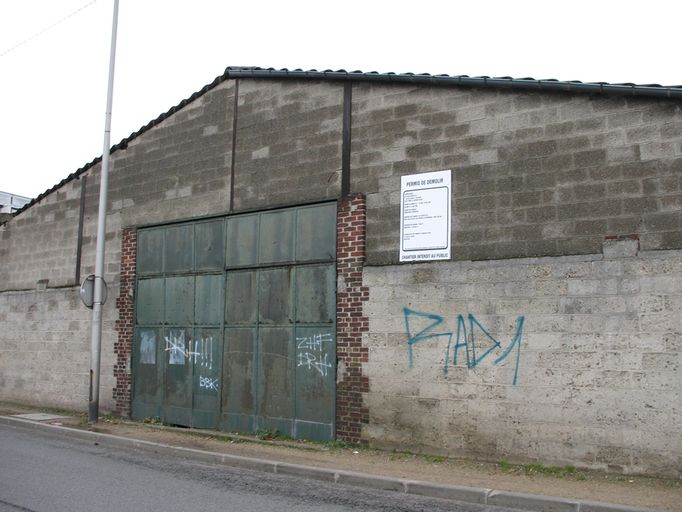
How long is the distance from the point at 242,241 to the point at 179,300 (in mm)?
1950

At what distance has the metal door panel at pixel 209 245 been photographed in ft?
41.7

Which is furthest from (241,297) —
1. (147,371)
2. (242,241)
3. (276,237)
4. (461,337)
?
(461,337)

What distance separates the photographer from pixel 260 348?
11789 mm

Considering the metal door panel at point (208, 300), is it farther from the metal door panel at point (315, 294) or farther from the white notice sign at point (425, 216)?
the white notice sign at point (425, 216)

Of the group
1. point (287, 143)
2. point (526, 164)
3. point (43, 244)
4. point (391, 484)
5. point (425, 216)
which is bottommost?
point (391, 484)

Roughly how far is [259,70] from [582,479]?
28.9 feet

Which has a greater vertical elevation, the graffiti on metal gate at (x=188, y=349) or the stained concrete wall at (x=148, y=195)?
the stained concrete wall at (x=148, y=195)

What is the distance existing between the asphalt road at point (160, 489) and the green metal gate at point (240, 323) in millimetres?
2027

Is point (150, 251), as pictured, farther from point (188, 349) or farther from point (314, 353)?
point (314, 353)

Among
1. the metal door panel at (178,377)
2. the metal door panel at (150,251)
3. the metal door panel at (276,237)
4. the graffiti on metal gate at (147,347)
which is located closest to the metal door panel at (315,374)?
the metal door panel at (276,237)

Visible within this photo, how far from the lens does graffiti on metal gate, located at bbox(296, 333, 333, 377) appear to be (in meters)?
10.9

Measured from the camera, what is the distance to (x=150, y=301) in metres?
13.8

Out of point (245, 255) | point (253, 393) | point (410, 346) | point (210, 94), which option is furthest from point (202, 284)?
point (410, 346)

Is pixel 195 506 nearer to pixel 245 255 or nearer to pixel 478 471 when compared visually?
pixel 478 471
